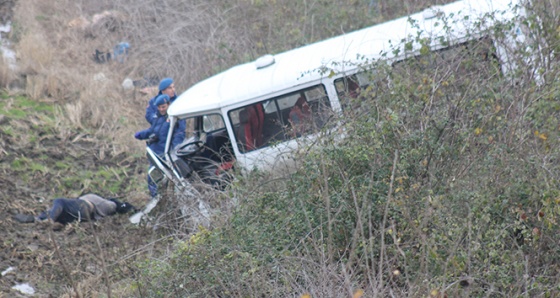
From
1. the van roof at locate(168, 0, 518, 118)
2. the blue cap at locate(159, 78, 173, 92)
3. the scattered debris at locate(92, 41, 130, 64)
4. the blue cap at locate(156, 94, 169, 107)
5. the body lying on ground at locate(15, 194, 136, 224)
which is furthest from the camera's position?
the scattered debris at locate(92, 41, 130, 64)

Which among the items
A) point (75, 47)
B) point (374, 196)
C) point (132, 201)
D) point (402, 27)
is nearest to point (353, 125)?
point (374, 196)

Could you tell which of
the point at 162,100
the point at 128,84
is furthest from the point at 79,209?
the point at 128,84

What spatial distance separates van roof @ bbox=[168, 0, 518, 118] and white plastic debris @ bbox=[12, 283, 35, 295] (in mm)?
2572

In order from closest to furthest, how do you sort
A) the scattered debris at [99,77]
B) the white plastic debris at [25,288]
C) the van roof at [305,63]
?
the white plastic debris at [25,288]
the van roof at [305,63]
the scattered debris at [99,77]

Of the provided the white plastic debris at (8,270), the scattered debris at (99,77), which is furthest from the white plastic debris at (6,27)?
the white plastic debris at (8,270)

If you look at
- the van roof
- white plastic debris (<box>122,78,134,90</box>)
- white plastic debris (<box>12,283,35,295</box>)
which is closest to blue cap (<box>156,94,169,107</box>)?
the van roof

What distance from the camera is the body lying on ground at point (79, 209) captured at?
8625mm

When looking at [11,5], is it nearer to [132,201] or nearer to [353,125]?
[132,201]

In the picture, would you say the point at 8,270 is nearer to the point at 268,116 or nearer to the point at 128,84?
the point at 268,116

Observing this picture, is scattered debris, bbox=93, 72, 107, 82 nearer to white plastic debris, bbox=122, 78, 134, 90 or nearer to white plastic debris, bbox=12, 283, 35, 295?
white plastic debris, bbox=122, 78, 134, 90

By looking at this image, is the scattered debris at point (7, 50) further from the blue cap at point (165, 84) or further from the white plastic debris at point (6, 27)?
the blue cap at point (165, 84)

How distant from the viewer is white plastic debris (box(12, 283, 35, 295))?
6832mm

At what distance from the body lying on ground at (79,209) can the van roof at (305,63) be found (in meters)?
1.59

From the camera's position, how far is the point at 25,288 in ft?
22.7
